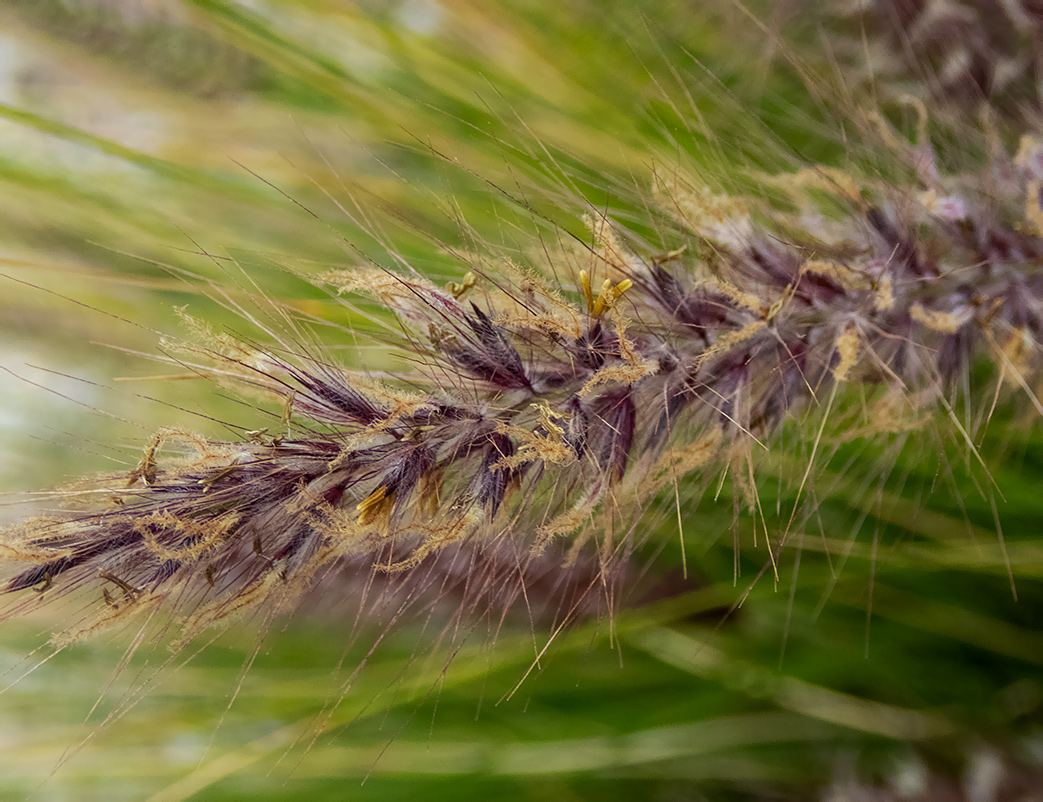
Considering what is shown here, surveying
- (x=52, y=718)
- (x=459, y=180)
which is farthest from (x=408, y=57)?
(x=52, y=718)

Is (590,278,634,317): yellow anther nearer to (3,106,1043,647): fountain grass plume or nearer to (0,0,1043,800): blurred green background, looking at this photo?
(3,106,1043,647): fountain grass plume

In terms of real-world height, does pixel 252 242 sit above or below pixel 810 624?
above

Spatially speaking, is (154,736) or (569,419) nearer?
(569,419)

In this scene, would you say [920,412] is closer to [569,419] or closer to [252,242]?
[569,419]

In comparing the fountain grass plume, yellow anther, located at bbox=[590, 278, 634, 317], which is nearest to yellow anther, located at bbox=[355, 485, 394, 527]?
the fountain grass plume

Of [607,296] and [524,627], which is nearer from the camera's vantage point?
[607,296]

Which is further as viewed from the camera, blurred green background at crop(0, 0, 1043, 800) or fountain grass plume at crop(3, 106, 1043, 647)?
blurred green background at crop(0, 0, 1043, 800)

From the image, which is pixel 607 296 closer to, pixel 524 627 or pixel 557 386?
pixel 557 386

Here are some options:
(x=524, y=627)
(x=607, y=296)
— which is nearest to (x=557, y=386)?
(x=607, y=296)

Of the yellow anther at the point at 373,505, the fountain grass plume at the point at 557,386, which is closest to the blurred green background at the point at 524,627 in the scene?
the fountain grass plume at the point at 557,386
